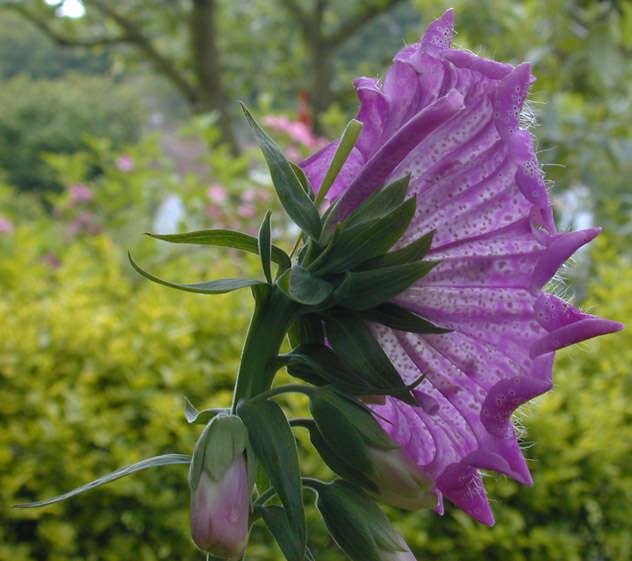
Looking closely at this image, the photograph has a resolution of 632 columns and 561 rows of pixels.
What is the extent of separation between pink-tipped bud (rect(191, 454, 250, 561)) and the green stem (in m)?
0.05

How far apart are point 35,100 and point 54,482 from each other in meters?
13.6

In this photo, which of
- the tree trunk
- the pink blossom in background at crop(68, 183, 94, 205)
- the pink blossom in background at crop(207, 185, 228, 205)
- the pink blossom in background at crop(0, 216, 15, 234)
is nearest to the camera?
the pink blossom in background at crop(0, 216, 15, 234)

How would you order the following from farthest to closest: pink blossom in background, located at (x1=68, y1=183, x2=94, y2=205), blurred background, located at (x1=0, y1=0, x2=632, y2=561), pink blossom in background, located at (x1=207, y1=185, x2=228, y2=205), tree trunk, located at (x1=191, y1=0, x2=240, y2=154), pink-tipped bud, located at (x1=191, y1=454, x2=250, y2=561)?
tree trunk, located at (x1=191, y1=0, x2=240, y2=154) < pink blossom in background, located at (x1=68, y1=183, x2=94, y2=205) < pink blossom in background, located at (x1=207, y1=185, x2=228, y2=205) < blurred background, located at (x1=0, y1=0, x2=632, y2=561) < pink-tipped bud, located at (x1=191, y1=454, x2=250, y2=561)

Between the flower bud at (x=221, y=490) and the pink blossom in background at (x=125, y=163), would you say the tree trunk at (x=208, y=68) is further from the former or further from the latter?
the flower bud at (x=221, y=490)

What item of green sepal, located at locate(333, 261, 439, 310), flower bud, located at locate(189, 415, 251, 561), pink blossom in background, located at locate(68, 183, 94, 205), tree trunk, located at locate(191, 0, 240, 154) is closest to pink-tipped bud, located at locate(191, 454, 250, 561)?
flower bud, located at locate(189, 415, 251, 561)

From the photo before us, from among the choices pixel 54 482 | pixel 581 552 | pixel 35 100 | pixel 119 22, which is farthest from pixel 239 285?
pixel 35 100

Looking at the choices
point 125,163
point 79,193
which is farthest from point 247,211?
point 79,193

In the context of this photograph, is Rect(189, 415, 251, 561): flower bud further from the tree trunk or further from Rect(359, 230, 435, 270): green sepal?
the tree trunk

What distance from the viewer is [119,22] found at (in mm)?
4852

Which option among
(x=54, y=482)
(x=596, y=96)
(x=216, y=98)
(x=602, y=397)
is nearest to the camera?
(x=54, y=482)

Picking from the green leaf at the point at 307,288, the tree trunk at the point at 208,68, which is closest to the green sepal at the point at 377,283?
the green leaf at the point at 307,288

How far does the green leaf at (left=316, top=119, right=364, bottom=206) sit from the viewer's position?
403 millimetres

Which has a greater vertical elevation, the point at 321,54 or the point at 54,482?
the point at 54,482

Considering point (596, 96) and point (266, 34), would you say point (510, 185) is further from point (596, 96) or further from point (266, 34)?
point (266, 34)
